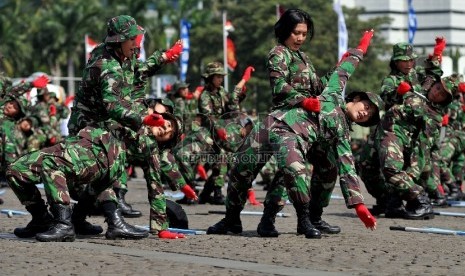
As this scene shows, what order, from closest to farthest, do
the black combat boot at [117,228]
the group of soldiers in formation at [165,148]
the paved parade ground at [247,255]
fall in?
the paved parade ground at [247,255], the group of soldiers in formation at [165,148], the black combat boot at [117,228]

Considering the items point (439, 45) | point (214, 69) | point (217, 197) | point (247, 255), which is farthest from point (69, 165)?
point (214, 69)

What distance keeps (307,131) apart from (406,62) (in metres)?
3.98

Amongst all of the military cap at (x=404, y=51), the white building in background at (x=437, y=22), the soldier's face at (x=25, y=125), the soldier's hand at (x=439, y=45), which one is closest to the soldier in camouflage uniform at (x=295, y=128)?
the military cap at (x=404, y=51)

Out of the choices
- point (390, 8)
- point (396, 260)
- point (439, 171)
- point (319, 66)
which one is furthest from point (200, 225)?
point (390, 8)

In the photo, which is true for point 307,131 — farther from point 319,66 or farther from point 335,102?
point 319,66

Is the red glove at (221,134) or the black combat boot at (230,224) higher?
the red glove at (221,134)

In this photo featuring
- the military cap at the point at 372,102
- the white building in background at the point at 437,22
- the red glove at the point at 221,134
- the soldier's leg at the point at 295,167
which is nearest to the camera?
the soldier's leg at the point at 295,167

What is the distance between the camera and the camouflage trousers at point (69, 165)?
10914 millimetres

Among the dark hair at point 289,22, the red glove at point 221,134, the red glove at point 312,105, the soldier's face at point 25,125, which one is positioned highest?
the dark hair at point 289,22

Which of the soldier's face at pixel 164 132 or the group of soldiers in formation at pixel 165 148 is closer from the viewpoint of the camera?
the group of soldiers in formation at pixel 165 148

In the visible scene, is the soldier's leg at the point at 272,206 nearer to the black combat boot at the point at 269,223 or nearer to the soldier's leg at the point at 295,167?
the black combat boot at the point at 269,223

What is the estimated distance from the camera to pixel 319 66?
6950 centimetres

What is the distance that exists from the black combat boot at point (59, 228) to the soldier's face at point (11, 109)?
341 inches

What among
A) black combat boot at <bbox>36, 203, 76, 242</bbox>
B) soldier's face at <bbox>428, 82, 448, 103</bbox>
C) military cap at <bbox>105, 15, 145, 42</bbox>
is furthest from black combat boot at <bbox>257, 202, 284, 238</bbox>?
soldier's face at <bbox>428, 82, 448, 103</bbox>
